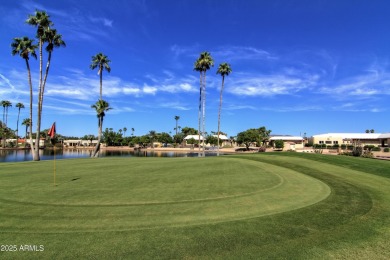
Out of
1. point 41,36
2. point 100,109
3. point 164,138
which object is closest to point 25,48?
point 41,36

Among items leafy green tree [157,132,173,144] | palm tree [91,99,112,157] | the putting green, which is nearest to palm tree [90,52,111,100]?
palm tree [91,99,112,157]

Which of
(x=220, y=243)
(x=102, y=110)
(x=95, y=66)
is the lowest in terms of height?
(x=220, y=243)

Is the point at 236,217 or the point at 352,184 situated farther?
the point at 352,184

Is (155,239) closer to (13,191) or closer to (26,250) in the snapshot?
(26,250)

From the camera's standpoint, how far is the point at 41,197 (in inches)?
398

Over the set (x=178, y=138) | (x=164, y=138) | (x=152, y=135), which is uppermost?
(x=152, y=135)

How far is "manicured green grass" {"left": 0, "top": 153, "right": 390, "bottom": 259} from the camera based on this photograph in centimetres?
555

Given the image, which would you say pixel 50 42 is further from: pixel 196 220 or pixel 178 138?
pixel 178 138

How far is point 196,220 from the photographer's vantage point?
24.2 feet

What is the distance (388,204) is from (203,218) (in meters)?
7.07

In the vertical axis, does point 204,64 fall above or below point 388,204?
above

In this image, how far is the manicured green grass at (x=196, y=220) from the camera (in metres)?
5.55

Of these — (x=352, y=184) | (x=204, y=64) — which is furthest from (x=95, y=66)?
(x=352, y=184)

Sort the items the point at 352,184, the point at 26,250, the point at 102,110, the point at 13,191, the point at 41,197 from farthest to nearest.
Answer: the point at 102,110, the point at 352,184, the point at 13,191, the point at 41,197, the point at 26,250
